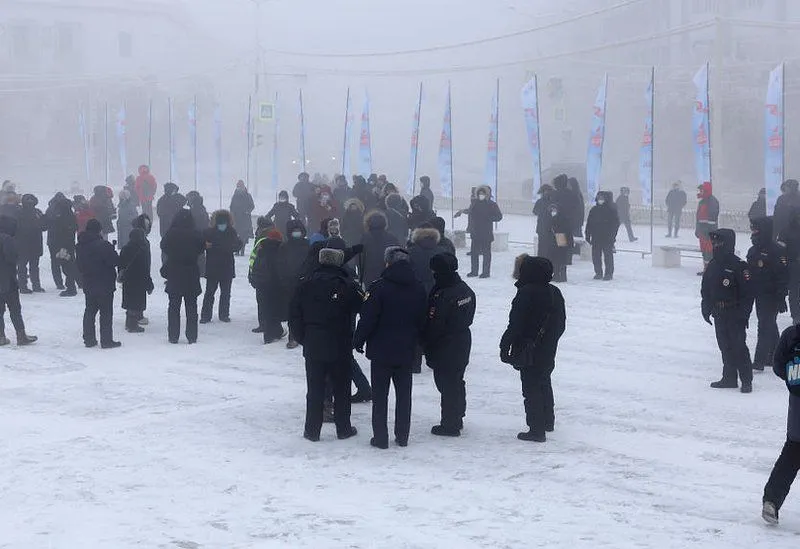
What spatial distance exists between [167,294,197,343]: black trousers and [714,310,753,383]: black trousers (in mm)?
6852

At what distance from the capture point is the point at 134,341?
1528 cm

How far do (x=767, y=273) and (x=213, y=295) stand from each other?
26.0 ft

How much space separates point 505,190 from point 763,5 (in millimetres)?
16909

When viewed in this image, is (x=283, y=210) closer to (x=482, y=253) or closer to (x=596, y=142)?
(x=482, y=253)

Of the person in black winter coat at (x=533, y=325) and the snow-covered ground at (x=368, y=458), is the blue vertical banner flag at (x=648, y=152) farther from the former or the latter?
the person in black winter coat at (x=533, y=325)

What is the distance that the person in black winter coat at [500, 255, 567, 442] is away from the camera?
374 inches

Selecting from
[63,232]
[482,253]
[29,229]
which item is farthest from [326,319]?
[482,253]

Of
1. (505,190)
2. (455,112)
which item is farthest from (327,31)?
(505,190)

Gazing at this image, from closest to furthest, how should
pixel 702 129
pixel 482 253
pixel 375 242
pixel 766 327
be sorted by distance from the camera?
pixel 766 327 < pixel 375 242 < pixel 482 253 < pixel 702 129

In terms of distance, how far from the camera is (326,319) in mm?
9445

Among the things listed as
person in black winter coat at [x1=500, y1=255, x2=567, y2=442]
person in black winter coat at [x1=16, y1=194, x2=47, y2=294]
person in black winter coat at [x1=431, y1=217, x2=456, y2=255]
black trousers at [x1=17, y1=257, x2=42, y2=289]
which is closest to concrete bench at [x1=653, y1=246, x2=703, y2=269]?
person in black winter coat at [x1=431, y1=217, x2=456, y2=255]

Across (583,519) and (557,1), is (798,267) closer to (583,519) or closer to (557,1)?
(583,519)

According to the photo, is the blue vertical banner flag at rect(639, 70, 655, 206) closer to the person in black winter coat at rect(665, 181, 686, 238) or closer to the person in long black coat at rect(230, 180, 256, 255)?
the person in black winter coat at rect(665, 181, 686, 238)

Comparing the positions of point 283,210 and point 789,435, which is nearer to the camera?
point 789,435
